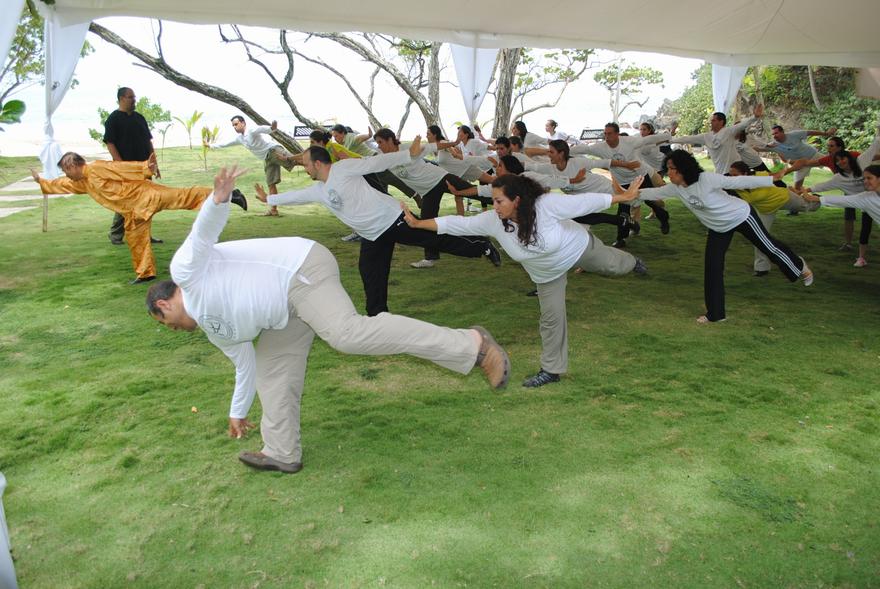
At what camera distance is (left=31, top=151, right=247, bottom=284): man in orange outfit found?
6410 millimetres

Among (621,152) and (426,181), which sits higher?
(621,152)

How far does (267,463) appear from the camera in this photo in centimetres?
337

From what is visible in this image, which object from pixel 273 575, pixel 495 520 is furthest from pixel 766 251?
pixel 273 575

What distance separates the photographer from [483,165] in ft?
30.9

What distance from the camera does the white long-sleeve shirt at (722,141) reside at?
985 centimetres

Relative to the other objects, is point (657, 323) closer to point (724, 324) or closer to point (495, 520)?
point (724, 324)

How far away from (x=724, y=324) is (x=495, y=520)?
11.4 feet

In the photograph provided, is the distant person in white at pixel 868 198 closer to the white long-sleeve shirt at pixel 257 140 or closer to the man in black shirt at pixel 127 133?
the man in black shirt at pixel 127 133

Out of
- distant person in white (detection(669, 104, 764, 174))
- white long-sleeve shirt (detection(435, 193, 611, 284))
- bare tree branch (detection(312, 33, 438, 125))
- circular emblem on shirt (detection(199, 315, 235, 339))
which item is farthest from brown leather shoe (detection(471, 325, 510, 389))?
bare tree branch (detection(312, 33, 438, 125))

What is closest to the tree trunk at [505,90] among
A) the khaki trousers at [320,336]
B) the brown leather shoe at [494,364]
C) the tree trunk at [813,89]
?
the tree trunk at [813,89]

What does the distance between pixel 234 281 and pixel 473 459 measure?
4.93 feet

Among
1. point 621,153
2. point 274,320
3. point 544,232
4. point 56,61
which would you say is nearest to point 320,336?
point 274,320

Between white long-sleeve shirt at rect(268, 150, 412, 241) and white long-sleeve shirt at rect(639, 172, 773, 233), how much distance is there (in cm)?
202

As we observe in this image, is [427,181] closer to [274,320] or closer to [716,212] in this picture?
[716,212]
